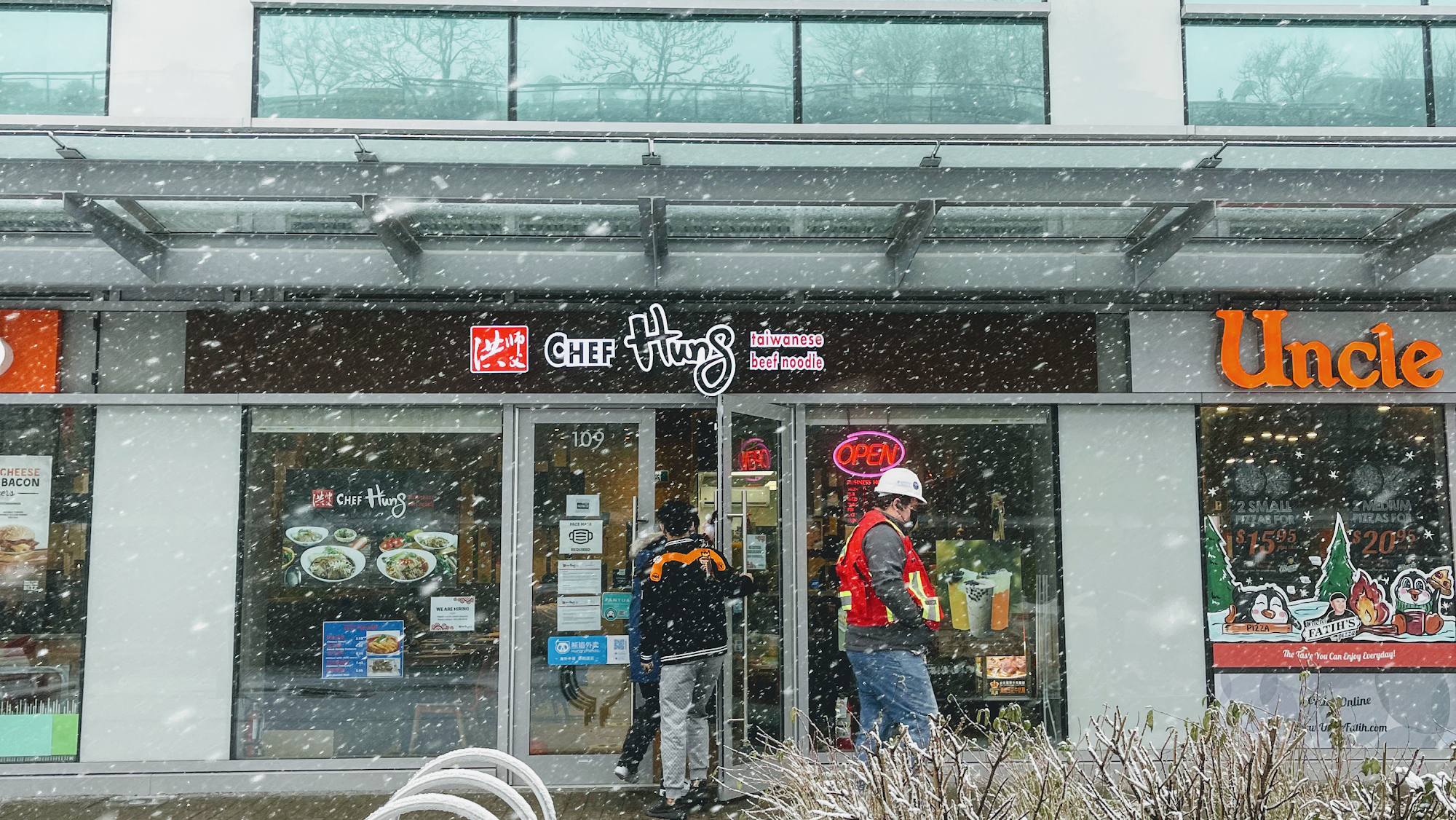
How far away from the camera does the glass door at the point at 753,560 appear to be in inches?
256

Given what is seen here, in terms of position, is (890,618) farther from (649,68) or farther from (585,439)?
(649,68)

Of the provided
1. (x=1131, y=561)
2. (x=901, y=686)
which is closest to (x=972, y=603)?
(x=1131, y=561)

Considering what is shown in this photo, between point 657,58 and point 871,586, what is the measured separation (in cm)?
392

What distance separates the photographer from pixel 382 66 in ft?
22.8

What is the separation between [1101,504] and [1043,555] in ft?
1.80

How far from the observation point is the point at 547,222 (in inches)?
268

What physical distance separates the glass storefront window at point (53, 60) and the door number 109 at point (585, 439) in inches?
153

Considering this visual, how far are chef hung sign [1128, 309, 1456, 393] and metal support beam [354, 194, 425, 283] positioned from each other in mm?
5024

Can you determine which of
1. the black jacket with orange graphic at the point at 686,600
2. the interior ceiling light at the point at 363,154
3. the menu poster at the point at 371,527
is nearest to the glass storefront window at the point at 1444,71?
the black jacket with orange graphic at the point at 686,600

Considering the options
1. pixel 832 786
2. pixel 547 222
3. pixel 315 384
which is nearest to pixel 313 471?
pixel 315 384

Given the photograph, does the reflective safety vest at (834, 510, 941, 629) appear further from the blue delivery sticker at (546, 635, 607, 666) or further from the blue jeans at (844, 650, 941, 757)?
the blue delivery sticker at (546, 635, 607, 666)

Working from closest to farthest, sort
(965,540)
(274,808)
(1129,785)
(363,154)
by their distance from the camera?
(1129,785)
(363,154)
(274,808)
(965,540)

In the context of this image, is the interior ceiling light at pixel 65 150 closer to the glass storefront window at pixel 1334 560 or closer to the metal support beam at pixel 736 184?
the metal support beam at pixel 736 184

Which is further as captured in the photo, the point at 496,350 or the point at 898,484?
the point at 496,350
